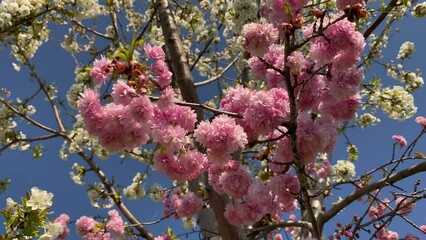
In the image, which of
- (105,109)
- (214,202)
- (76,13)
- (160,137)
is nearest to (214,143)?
(160,137)

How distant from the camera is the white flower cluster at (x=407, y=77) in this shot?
621 cm

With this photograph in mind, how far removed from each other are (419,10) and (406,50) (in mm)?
996

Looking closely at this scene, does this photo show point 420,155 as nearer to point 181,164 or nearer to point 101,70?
point 181,164

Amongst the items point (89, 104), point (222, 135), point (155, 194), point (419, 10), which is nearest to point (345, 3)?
point (222, 135)

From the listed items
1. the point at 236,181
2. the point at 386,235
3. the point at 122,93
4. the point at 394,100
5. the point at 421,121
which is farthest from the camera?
the point at 386,235

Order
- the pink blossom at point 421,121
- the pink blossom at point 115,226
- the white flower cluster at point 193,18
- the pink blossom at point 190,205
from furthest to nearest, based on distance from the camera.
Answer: the white flower cluster at point 193,18 → the pink blossom at point 115,226 → the pink blossom at point 190,205 → the pink blossom at point 421,121

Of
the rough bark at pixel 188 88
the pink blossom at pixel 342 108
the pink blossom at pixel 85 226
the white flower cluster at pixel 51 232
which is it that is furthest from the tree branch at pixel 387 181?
the pink blossom at pixel 85 226

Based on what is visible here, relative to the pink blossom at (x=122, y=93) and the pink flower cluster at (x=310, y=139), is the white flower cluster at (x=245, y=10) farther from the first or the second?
the pink blossom at (x=122, y=93)

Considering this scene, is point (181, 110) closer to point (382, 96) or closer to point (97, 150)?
point (382, 96)

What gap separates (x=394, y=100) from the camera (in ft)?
17.0

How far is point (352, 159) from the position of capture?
251 inches

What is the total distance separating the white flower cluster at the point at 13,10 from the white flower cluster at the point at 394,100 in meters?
4.17

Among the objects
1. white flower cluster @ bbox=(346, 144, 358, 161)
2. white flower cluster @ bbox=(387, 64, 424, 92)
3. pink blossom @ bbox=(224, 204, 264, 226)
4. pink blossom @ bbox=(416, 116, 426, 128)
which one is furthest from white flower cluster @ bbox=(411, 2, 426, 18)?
pink blossom @ bbox=(224, 204, 264, 226)

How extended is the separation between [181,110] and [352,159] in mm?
4879
